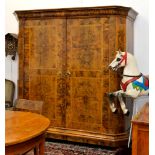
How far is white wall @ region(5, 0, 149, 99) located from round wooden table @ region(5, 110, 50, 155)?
2.49 m

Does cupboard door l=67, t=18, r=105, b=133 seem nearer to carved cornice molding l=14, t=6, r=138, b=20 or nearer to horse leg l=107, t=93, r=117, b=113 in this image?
carved cornice molding l=14, t=6, r=138, b=20

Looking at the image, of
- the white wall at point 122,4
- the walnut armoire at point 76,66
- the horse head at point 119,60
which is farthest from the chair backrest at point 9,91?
the horse head at point 119,60

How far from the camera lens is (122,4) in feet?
15.2

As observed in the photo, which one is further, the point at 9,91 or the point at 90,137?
the point at 9,91

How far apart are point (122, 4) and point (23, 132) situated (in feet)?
10.7

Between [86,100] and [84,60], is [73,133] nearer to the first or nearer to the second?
[86,100]

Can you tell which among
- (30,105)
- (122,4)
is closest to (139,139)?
(30,105)

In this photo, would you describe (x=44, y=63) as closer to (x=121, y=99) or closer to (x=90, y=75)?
(x=90, y=75)

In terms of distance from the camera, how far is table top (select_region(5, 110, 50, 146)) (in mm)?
1940

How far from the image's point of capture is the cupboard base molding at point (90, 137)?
4.11m

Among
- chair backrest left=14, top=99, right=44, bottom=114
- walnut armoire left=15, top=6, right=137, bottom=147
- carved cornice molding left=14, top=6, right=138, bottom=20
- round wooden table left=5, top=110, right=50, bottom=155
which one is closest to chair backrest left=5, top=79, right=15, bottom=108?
walnut armoire left=15, top=6, right=137, bottom=147

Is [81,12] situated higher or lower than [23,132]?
higher

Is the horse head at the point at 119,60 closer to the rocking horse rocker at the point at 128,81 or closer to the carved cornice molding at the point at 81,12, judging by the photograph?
the rocking horse rocker at the point at 128,81

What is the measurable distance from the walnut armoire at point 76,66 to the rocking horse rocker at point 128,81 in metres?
0.21
